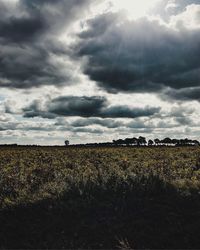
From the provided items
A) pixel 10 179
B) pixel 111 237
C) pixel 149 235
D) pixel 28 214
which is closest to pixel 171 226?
pixel 149 235

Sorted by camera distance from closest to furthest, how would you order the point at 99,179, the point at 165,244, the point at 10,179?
the point at 165,244, the point at 99,179, the point at 10,179

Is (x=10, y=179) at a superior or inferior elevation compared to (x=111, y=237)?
superior

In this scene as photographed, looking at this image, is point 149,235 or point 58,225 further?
point 58,225

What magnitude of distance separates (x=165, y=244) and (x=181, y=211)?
65.5 inches

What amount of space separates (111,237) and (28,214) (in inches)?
108

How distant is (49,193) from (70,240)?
A: 3255mm

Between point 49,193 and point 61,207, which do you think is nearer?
point 61,207

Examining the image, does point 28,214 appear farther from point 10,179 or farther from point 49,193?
point 10,179

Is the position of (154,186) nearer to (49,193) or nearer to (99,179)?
(99,179)

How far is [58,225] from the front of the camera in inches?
364

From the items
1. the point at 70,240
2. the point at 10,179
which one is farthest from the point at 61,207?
the point at 10,179

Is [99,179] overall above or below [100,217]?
above

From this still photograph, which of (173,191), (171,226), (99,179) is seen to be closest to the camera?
(171,226)

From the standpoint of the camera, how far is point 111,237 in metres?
8.48
